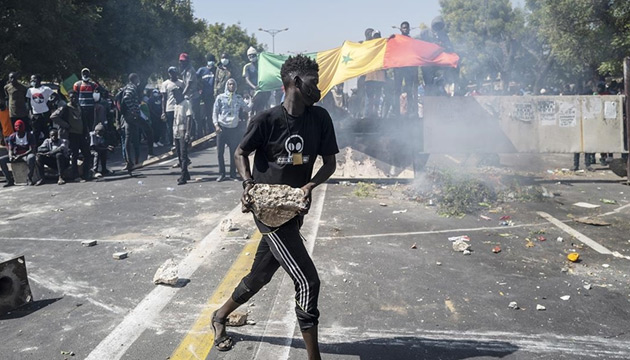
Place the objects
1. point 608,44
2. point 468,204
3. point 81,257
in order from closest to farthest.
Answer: point 81,257 < point 468,204 < point 608,44

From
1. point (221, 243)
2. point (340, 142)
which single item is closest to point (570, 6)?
point (340, 142)

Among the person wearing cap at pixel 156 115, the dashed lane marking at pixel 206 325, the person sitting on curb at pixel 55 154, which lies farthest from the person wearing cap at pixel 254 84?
the dashed lane marking at pixel 206 325

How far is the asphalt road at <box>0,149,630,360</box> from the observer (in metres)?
3.81

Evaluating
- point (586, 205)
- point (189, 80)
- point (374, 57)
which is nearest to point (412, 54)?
point (374, 57)

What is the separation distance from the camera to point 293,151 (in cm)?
347

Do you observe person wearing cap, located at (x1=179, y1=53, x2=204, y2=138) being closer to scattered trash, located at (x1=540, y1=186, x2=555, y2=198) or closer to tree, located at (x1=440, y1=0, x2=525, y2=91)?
scattered trash, located at (x1=540, y1=186, x2=555, y2=198)

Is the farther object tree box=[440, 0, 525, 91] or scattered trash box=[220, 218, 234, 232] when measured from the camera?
tree box=[440, 0, 525, 91]

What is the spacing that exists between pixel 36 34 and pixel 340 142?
39.9 feet

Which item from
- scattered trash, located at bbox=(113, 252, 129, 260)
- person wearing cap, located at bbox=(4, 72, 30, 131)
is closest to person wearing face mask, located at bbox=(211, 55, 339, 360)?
scattered trash, located at bbox=(113, 252, 129, 260)

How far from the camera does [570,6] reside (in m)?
17.0

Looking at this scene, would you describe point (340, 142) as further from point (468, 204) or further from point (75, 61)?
point (75, 61)

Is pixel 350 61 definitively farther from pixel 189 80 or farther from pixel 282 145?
pixel 282 145

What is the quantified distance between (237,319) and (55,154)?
8542mm

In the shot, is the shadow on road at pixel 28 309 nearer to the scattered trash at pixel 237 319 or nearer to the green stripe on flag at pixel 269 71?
the scattered trash at pixel 237 319
